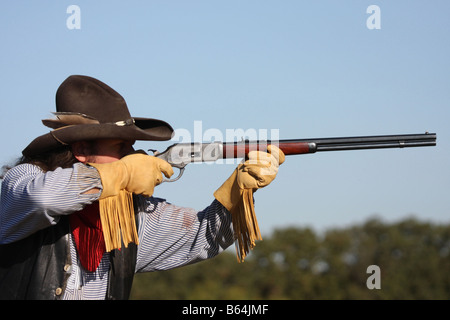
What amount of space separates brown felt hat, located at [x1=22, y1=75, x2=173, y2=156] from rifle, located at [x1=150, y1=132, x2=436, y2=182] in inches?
8.0

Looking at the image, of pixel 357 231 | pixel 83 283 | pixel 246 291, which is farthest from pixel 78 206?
pixel 357 231

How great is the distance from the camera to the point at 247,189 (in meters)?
4.80

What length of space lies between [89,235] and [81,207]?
0.42 metres

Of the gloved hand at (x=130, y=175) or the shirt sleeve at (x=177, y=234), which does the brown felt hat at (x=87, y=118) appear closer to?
the gloved hand at (x=130, y=175)

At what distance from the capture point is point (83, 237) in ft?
15.4

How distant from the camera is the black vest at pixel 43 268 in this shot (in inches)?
→ 174

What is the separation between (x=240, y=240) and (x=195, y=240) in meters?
0.43

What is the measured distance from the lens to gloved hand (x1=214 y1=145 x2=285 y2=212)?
15.6ft

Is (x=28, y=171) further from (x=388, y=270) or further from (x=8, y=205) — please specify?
(x=388, y=270)

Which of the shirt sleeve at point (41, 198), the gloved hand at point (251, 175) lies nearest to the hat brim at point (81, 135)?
the shirt sleeve at point (41, 198)

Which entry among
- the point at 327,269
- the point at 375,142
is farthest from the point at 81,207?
the point at 327,269

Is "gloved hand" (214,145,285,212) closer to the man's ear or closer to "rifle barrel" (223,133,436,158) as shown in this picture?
"rifle barrel" (223,133,436,158)

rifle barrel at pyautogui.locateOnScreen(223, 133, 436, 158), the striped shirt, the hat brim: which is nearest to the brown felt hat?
the hat brim
